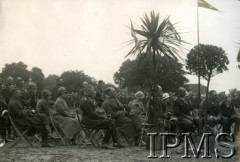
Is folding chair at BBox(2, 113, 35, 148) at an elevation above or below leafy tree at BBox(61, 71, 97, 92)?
below

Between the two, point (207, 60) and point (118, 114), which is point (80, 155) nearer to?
point (118, 114)

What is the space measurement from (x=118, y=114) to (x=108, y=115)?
0.77 ft

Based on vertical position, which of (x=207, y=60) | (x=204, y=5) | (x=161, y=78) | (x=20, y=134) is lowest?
(x=20, y=134)

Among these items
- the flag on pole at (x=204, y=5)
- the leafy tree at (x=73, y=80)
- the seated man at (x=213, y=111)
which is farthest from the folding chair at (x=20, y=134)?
the leafy tree at (x=73, y=80)

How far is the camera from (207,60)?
1105 cm

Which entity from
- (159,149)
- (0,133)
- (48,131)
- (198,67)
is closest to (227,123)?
(198,67)

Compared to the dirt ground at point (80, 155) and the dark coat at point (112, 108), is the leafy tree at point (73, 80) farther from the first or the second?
the dirt ground at point (80, 155)

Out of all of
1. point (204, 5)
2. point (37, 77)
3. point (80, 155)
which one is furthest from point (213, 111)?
point (37, 77)

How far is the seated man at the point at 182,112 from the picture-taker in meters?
8.69

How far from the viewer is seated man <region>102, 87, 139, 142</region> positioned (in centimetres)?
889

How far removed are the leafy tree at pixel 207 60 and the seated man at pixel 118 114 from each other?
3152 millimetres

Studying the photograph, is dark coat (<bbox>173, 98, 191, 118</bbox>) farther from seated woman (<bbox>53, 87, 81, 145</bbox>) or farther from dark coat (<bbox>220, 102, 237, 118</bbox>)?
seated woman (<bbox>53, 87, 81, 145</bbox>)

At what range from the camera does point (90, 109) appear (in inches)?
322

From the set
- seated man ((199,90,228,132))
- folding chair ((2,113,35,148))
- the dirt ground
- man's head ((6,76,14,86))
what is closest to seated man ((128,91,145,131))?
the dirt ground
